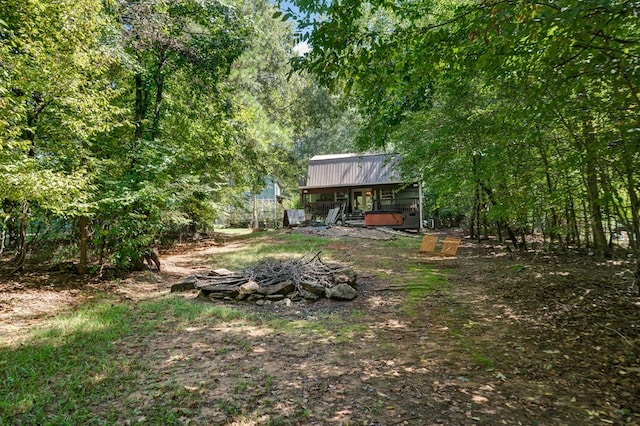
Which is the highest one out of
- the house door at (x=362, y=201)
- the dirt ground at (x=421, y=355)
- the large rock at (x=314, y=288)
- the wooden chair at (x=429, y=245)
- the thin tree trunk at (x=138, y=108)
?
the thin tree trunk at (x=138, y=108)

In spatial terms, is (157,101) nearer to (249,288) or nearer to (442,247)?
(249,288)

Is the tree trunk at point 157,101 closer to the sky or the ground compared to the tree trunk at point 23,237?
closer to the sky

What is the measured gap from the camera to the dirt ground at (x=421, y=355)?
2961 millimetres

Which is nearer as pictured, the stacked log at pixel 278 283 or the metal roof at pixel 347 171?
the stacked log at pixel 278 283

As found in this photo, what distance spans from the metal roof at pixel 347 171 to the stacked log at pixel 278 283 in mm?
15757

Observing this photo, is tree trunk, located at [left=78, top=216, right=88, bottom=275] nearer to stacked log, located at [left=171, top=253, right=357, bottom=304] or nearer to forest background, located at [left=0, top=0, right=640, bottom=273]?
forest background, located at [left=0, top=0, right=640, bottom=273]

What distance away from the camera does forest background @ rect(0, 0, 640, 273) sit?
3256mm

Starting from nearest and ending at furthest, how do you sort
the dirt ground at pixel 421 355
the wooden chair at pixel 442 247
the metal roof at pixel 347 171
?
the dirt ground at pixel 421 355
the wooden chair at pixel 442 247
the metal roof at pixel 347 171

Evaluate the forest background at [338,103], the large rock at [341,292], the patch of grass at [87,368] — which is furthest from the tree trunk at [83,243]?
the large rock at [341,292]

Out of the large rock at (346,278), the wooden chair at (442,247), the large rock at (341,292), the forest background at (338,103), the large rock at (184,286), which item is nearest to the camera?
the forest background at (338,103)

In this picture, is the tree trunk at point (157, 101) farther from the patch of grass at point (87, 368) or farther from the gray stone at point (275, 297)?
the gray stone at point (275, 297)

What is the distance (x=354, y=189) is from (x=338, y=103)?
617 inches

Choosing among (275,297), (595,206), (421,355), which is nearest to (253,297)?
(275,297)

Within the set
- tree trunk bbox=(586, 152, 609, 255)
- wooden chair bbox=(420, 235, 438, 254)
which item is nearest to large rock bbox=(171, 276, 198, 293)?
wooden chair bbox=(420, 235, 438, 254)
